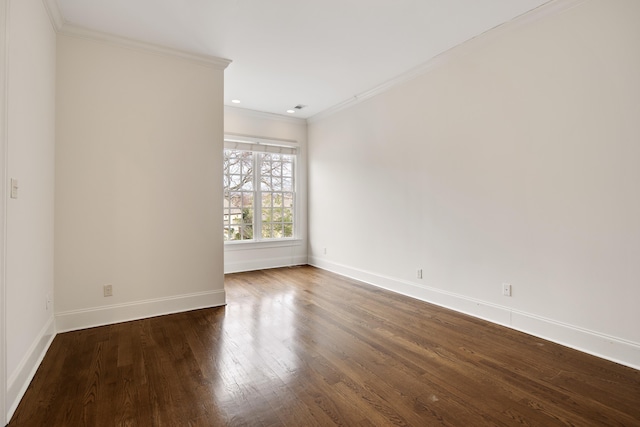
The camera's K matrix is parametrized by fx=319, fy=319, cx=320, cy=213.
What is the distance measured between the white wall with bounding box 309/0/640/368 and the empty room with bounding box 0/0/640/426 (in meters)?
0.02

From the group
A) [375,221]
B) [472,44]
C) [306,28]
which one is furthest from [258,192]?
[472,44]

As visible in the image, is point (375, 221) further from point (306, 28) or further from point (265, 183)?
point (306, 28)

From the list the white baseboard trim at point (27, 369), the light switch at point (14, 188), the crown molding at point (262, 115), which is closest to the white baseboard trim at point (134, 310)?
the white baseboard trim at point (27, 369)

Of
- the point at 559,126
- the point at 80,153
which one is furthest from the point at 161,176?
the point at 559,126

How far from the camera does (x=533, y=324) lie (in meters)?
2.78

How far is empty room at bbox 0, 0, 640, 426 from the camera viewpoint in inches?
74.2

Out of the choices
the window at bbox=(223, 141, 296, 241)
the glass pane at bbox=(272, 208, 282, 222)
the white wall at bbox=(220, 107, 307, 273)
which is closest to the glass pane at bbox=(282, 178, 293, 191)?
the window at bbox=(223, 141, 296, 241)

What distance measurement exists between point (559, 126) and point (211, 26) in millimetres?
3160

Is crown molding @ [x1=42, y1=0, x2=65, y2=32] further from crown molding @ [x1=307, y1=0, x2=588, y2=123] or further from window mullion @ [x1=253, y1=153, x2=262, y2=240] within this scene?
crown molding @ [x1=307, y1=0, x2=588, y2=123]

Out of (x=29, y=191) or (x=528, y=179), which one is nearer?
(x=29, y=191)

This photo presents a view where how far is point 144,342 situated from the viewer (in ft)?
8.66

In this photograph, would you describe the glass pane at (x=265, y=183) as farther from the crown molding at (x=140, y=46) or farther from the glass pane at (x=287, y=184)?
the crown molding at (x=140, y=46)

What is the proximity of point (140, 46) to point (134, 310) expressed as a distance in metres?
2.65

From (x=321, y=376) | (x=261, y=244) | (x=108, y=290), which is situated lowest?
(x=321, y=376)
